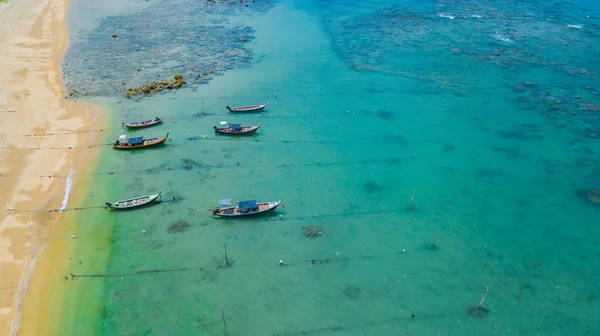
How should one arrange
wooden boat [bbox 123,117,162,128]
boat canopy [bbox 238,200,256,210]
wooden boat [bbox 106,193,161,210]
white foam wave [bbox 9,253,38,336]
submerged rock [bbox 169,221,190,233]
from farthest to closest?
wooden boat [bbox 123,117,162,128] → wooden boat [bbox 106,193,161,210] → boat canopy [bbox 238,200,256,210] → submerged rock [bbox 169,221,190,233] → white foam wave [bbox 9,253,38,336]

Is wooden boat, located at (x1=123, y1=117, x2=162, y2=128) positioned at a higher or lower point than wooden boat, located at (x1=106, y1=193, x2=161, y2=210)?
higher

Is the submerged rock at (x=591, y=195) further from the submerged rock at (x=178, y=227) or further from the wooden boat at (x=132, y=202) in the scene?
the wooden boat at (x=132, y=202)

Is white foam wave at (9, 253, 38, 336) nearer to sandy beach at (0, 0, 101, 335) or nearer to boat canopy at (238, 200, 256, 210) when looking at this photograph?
sandy beach at (0, 0, 101, 335)

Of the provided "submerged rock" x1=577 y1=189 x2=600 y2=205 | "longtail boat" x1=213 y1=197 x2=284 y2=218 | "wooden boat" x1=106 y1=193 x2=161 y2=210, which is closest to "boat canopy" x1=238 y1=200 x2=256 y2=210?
"longtail boat" x1=213 y1=197 x2=284 y2=218

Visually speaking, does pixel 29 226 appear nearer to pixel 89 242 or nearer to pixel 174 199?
pixel 89 242

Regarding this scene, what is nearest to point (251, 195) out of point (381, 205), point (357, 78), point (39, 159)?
point (381, 205)

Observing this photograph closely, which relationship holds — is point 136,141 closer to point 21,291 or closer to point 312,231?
point 21,291

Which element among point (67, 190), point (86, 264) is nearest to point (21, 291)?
point (86, 264)

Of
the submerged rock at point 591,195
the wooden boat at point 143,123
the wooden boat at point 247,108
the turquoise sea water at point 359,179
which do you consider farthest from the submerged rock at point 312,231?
the submerged rock at point 591,195
